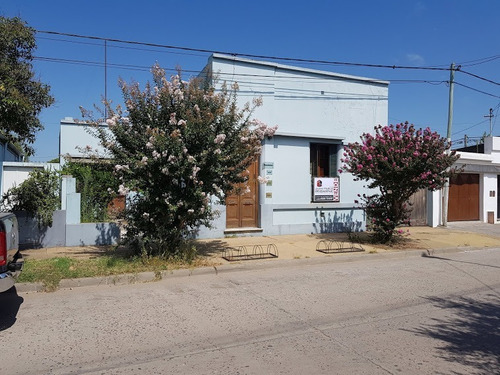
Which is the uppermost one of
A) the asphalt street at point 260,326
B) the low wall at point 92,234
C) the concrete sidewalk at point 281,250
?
the low wall at point 92,234

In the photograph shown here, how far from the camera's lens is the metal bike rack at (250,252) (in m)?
9.88

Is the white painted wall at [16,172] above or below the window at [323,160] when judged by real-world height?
below

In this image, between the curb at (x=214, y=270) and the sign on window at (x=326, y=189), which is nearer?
the curb at (x=214, y=270)

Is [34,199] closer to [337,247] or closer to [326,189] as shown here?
[337,247]

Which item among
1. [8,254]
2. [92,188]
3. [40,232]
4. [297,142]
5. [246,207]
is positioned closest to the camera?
[8,254]

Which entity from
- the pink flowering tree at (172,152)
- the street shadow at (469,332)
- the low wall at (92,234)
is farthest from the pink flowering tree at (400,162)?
the low wall at (92,234)

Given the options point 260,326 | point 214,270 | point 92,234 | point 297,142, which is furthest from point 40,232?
point 297,142

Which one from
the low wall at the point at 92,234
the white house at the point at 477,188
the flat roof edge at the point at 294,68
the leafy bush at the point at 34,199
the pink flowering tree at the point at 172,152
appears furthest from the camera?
the white house at the point at 477,188

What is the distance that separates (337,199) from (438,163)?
428 cm

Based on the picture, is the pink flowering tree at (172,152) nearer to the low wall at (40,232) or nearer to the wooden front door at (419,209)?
the low wall at (40,232)

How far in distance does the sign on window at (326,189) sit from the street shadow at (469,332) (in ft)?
25.6

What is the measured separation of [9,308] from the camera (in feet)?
20.2

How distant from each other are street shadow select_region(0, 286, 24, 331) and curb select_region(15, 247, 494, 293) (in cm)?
29

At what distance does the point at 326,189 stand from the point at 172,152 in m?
7.76
